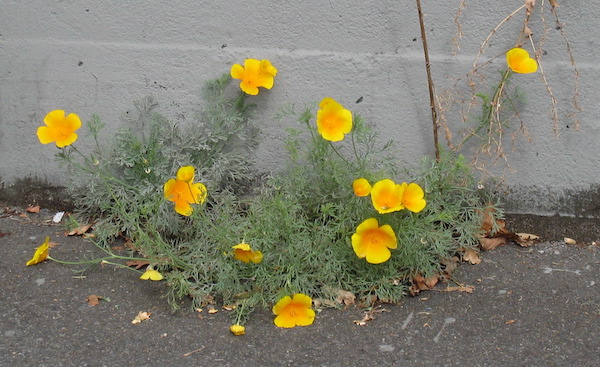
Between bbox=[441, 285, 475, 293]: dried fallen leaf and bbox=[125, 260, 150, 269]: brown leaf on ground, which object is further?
bbox=[125, 260, 150, 269]: brown leaf on ground

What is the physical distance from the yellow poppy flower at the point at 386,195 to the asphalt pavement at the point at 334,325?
0.47 meters

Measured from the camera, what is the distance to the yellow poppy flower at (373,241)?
10.4ft

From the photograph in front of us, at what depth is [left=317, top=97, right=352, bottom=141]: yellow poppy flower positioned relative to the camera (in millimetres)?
3383

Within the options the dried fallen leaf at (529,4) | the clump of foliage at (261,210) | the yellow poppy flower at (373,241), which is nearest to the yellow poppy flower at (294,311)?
the clump of foliage at (261,210)

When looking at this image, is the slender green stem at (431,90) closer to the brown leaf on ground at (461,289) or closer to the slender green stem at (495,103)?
the slender green stem at (495,103)

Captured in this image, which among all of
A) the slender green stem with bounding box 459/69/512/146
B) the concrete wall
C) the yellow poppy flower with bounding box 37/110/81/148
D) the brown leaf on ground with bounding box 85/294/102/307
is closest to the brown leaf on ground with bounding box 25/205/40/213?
the concrete wall

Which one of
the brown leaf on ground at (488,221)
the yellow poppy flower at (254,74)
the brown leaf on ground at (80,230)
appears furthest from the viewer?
the brown leaf on ground at (80,230)

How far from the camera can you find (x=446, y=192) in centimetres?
361

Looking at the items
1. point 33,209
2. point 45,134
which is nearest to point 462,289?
point 45,134

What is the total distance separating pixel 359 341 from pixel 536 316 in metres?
0.79

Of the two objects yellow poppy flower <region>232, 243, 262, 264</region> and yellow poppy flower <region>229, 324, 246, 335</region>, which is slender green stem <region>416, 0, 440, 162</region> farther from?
yellow poppy flower <region>229, 324, 246, 335</region>

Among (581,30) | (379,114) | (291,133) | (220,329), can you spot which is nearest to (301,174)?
(291,133)

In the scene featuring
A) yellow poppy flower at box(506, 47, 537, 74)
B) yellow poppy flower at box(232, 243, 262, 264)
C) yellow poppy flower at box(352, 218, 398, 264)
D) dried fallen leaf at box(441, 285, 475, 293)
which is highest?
yellow poppy flower at box(506, 47, 537, 74)

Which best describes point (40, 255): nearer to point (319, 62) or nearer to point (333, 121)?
point (333, 121)
